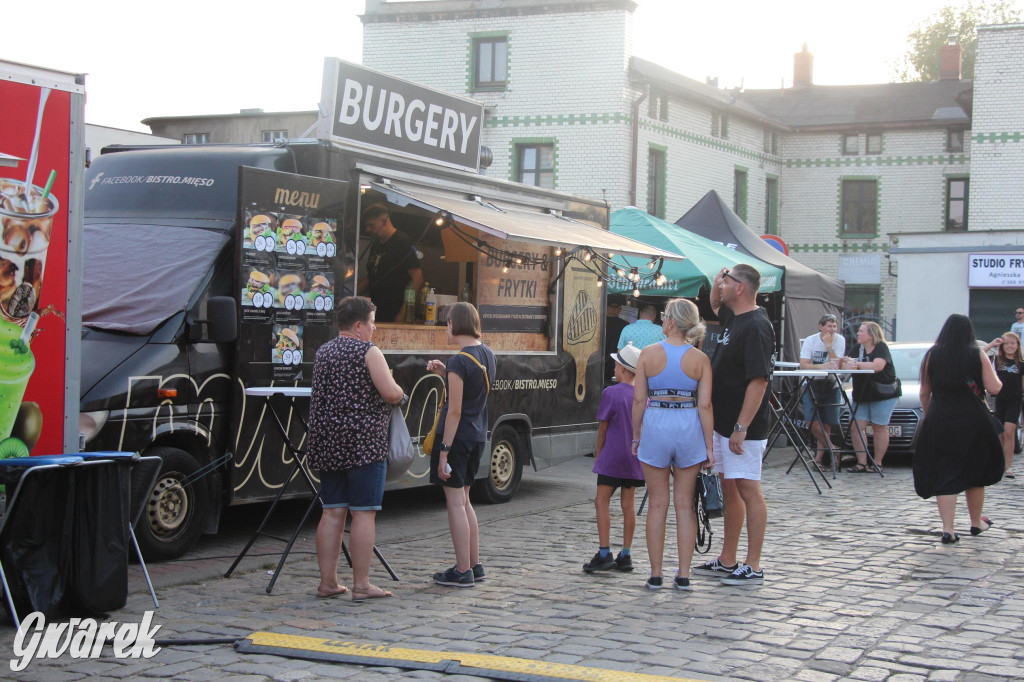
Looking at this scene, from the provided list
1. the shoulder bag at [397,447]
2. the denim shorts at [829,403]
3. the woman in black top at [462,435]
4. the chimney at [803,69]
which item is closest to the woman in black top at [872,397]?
the denim shorts at [829,403]

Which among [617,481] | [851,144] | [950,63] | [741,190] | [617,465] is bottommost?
[617,481]

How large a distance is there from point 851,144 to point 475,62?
15.6m

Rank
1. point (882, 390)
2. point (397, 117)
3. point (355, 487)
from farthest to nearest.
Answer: point (882, 390), point (397, 117), point (355, 487)

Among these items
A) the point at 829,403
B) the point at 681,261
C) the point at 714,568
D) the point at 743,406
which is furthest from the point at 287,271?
the point at 681,261

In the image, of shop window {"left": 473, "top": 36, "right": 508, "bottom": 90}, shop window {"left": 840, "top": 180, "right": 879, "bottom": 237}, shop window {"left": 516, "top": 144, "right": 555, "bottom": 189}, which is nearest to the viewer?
shop window {"left": 516, "top": 144, "right": 555, "bottom": 189}

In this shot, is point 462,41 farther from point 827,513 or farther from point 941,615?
point 941,615

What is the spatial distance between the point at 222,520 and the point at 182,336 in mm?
2410

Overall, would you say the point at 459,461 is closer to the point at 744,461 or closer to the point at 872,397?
the point at 744,461

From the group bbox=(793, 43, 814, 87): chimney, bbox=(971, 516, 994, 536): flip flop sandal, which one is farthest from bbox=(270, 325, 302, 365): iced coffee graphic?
bbox=(793, 43, 814, 87): chimney

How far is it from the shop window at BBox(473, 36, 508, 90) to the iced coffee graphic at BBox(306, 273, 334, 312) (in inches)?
936

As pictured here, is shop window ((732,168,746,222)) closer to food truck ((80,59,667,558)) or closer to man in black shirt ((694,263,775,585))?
food truck ((80,59,667,558))

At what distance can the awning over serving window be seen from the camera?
925 cm

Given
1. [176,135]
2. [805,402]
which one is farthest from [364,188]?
[176,135]

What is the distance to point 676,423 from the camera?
7.20m
